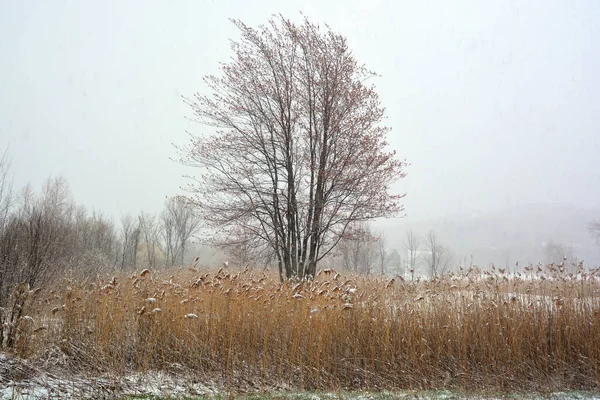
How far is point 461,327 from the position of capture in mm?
5363

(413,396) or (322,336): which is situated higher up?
(322,336)

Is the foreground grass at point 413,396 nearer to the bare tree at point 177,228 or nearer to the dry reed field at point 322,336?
the dry reed field at point 322,336

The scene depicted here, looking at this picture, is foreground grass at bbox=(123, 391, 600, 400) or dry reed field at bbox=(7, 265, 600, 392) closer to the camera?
foreground grass at bbox=(123, 391, 600, 400)

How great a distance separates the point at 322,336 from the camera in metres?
4.89

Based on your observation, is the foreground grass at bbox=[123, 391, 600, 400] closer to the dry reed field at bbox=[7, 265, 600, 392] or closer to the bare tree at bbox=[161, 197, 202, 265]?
the dry reed field at bbox=[7, 265, 600, 392]

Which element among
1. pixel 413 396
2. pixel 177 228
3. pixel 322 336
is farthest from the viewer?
pixel 177 228

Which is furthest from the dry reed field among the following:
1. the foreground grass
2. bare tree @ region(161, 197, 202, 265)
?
bare tree @ region(161, 197, 202, 265)

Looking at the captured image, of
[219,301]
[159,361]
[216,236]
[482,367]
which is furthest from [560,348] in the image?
[216,236]

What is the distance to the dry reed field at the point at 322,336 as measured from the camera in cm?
451

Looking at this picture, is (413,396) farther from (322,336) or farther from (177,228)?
(177,228)

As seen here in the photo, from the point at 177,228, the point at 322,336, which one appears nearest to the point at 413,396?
the point at 322,336

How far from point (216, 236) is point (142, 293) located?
4.51 metres

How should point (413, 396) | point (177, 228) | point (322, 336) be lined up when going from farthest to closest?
point (177, 228) → point (322, 336) → point (413, 396)

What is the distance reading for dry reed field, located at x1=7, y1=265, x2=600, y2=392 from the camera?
14.8 feet
